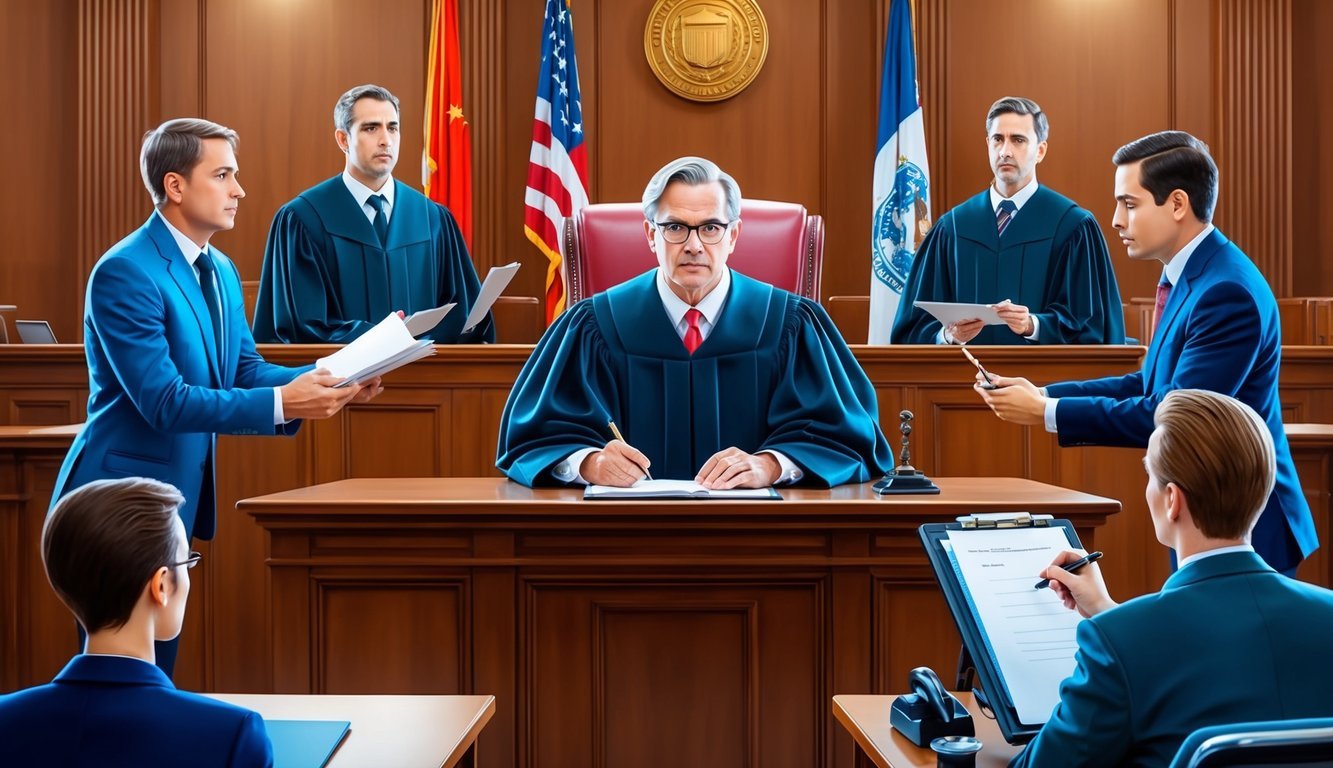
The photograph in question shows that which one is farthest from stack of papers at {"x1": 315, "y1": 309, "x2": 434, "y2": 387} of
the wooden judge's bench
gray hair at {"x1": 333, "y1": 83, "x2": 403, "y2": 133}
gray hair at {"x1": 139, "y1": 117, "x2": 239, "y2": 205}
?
gray hair at {"x1": 333, "y1": 83, "x2": 403, "y2": 133}

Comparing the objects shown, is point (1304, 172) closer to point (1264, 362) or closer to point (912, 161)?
point (912, 161)

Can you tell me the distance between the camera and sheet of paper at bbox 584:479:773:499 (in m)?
2.72

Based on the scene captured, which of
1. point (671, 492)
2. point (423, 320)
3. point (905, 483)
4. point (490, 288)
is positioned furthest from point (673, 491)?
point (490, 288)

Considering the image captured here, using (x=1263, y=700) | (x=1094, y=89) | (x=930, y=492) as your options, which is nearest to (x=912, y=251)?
(x=1094, y=89)

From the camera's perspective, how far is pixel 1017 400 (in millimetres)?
3242

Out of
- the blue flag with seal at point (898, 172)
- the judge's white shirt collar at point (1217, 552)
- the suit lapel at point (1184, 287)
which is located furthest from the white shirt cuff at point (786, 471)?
the blue flag with seal at point (898, 172)

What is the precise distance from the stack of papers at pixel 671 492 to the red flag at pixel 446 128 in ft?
16.0

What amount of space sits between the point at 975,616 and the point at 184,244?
7.65 ft

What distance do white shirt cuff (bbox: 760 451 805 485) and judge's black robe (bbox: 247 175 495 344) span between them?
2.12 metres

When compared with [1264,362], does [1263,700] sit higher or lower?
lower

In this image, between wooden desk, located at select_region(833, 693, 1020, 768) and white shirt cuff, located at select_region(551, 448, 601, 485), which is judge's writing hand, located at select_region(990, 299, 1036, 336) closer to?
white shirt cuff, located at select_region(551, 448, 601, 485)

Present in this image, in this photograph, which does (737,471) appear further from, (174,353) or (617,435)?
(174,353)

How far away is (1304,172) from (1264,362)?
608 centimetres

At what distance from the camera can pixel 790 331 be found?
3348mm
